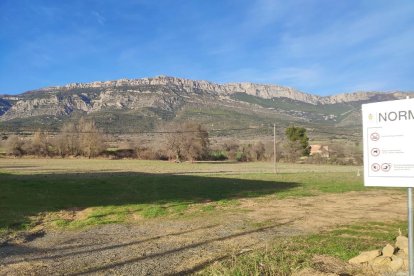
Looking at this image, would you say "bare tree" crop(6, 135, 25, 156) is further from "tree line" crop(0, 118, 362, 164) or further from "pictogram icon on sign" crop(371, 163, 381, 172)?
"pictogram icon on sign" crop(371, 163, 381, 172)

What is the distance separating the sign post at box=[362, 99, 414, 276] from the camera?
481 centimetres

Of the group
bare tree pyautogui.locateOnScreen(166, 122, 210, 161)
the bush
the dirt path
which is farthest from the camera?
the bush

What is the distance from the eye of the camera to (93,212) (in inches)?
573

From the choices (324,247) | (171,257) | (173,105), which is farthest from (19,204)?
(173,105)

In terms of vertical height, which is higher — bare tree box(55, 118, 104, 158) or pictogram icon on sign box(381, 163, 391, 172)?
bare tree box(55, 118, 104, 158)

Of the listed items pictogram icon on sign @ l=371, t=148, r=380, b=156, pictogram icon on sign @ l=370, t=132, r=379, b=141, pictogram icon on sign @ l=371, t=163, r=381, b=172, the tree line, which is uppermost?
the tree line

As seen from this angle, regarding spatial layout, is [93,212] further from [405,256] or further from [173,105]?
[173,105]

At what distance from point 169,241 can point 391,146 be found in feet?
20.2

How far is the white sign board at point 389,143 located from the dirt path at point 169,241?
143 inches

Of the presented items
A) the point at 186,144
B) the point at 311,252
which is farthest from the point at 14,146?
the point at 311,252

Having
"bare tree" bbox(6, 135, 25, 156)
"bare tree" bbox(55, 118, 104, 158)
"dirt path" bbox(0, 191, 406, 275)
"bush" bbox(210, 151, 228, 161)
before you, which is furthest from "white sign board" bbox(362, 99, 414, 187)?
"bare tree" bbox(6, 135, 25, 156)

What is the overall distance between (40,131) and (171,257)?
79165 mm

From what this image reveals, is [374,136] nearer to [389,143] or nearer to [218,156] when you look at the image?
[389,143]

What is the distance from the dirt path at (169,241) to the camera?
7.45 m
